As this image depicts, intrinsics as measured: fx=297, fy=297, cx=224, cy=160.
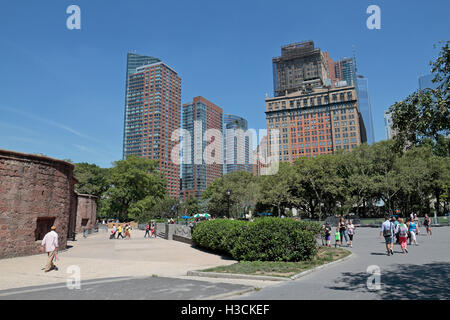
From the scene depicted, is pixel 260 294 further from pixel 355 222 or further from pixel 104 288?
pixel 355 222

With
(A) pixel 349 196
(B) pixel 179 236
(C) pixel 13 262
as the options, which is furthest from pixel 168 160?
(C) pixel 13 262

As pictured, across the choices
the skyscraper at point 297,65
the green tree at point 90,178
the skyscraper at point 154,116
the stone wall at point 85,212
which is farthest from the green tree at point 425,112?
the skyscraper at point 297,65

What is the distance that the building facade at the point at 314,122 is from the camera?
12150cm

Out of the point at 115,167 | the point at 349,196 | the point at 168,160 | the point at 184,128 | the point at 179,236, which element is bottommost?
the point at 179,236

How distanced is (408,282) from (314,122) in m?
126

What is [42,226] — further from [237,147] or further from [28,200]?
[237,147]

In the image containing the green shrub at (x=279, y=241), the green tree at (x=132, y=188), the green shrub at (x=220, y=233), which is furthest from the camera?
the green tree at (x=132, y=188)

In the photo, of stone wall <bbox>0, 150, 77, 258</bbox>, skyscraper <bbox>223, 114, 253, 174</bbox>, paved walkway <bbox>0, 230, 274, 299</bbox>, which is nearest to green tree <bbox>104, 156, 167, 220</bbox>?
stone wall <bbox>0, 150, 77, 258</bbox>

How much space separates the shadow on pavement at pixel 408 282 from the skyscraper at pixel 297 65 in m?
161

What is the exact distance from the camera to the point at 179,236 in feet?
83.3

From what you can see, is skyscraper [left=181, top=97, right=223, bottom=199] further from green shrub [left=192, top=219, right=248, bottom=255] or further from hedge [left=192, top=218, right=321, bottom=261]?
hedge [left=192, top=218, right=321, bottom=261]

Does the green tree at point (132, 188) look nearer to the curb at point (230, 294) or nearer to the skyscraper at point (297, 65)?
the curb at point (230, 294)

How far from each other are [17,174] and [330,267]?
48.9 feet
